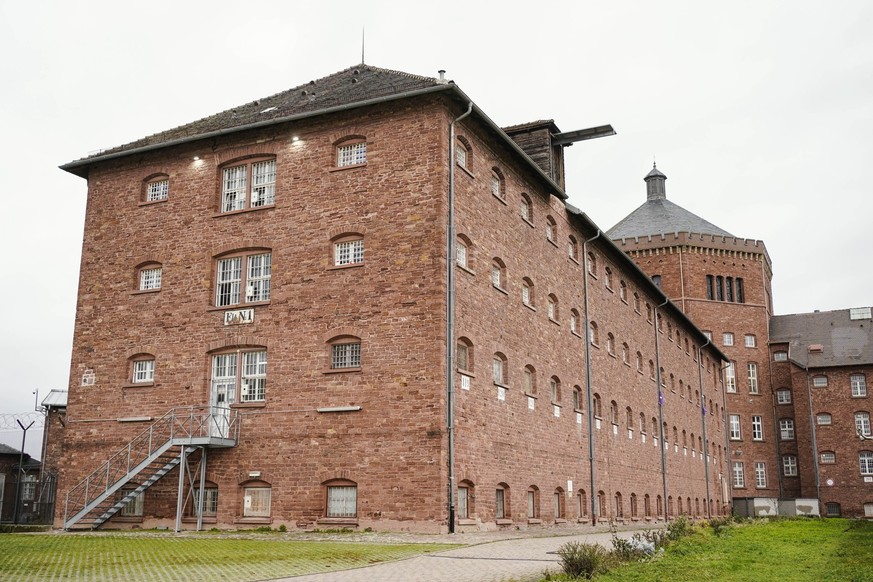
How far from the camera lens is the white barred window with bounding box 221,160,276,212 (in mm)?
25328

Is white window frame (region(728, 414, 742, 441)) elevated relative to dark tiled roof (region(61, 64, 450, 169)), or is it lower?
lower

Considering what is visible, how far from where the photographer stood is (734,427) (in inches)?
2549

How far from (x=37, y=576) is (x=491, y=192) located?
56.2 feet

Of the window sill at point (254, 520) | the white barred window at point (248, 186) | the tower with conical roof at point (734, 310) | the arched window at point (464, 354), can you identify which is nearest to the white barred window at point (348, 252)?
the white barred window at point (248, 186)

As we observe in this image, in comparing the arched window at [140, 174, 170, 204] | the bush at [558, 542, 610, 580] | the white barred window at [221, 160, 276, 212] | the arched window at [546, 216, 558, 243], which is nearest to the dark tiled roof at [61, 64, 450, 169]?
the arched window at [140, 174, 170, 204]

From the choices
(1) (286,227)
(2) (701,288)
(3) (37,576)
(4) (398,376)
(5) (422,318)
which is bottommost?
(3) (37,576)

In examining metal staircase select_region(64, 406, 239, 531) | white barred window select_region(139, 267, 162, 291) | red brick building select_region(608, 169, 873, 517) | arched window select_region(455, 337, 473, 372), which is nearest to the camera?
metal staircase select_region(64, 406, 239, 531)

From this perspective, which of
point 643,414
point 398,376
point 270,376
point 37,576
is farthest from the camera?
point 643,414

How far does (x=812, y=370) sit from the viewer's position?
65.4 metres

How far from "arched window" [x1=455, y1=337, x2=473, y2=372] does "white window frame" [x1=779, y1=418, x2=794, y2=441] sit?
50128 millimetres

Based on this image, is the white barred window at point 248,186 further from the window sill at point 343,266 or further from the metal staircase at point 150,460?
the metal staircase at point 150,460

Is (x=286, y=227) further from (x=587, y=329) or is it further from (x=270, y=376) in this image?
(x=587, y=329)

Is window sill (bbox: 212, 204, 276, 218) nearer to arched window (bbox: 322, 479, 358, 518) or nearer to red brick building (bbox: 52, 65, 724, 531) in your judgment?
red brick building (bbox: 52, 65, 724, 531)

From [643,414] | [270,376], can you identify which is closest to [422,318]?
[270,376]
